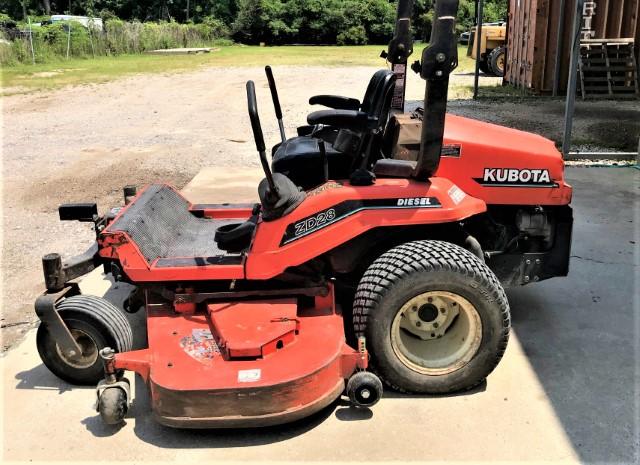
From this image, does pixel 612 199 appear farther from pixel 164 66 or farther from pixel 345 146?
pixel 164 66

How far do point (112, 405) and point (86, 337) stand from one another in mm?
537

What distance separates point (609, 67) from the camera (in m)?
13.3

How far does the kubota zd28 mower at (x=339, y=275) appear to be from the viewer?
295 centimetres

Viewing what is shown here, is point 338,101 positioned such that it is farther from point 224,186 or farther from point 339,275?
point 224,186

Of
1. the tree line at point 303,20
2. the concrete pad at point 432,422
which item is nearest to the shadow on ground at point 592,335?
the concrete pad at point 432,422

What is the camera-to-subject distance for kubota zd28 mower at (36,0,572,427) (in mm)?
2951

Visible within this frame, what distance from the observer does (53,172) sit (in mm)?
8383

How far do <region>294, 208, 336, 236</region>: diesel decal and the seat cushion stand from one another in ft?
1.04

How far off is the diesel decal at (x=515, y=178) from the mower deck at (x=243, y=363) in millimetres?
1063

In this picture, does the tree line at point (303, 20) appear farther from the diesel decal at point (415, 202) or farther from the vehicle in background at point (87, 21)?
the diesel decal at point (415, 202)

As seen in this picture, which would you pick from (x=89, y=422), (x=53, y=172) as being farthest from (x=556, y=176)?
(x=53, y=172)

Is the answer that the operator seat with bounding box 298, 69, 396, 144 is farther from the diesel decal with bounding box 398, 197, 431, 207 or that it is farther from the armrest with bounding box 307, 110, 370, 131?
the diesel decal with bounding box 398, 197, 431, 207

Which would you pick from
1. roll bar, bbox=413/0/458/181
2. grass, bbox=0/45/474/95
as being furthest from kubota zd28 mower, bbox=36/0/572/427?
grass, bbox=0/45/474/95

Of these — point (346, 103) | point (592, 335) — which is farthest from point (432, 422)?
point (346, 103)
